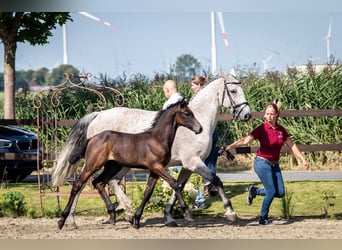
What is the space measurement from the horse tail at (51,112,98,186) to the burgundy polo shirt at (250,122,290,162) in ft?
7.93

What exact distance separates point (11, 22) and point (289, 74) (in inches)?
281

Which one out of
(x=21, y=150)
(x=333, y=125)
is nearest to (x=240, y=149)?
(x=21, y=150)

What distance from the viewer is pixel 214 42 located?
2852cm

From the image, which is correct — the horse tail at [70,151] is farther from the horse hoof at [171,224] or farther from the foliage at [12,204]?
the horse hoof at [171,224]

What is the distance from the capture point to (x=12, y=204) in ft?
38.8

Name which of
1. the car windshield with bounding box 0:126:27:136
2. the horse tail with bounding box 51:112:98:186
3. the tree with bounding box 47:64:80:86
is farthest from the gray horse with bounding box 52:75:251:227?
the car windshield with bounding box 0:126:27:136

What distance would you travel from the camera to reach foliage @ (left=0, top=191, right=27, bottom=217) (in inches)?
465

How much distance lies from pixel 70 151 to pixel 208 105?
2.06m

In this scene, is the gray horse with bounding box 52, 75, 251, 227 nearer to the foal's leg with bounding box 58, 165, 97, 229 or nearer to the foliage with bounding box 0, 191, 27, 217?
the foal's leg with bounding box 58, 165, 97, 229

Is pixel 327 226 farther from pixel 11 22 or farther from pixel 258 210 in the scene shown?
pixel 11 22

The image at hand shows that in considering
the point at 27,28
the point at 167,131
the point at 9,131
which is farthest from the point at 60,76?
the point at 167,131

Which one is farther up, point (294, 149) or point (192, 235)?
point (294, 149)

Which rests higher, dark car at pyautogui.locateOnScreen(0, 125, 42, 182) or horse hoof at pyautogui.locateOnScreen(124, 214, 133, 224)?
dark car at pyautogui.locateOnScreen(0, 125, 42, 182)

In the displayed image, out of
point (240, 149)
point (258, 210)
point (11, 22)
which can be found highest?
point (11, 22)
